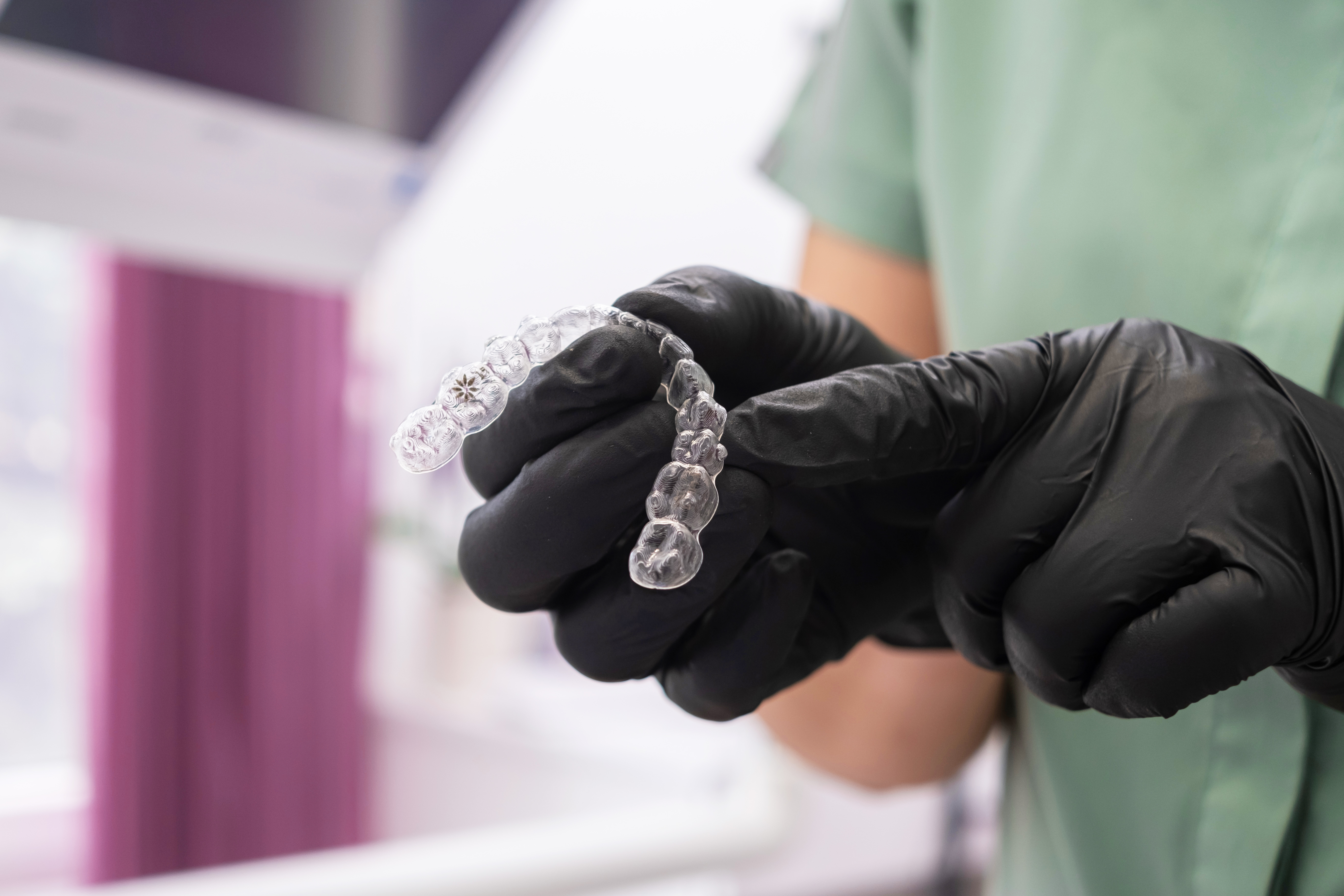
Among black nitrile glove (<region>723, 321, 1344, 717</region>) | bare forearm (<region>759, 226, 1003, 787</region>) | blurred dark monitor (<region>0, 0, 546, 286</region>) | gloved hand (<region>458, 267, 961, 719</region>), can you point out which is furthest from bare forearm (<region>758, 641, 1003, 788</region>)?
blurred dark monitor (<region>0, 0, 546, 286</region>)

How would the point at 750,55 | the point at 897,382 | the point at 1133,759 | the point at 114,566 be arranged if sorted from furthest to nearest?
1. the point at 750,55
2. the point at 114,566
3. the point at 1133,759
4. the point at 897,382

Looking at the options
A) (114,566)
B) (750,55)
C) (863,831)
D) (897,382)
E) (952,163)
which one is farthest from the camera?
(750,55)

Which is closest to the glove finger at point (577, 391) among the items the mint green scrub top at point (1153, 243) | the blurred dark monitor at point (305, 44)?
the mint green scrub top at point (1153, 243)

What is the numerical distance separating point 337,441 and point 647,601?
4.02 ft

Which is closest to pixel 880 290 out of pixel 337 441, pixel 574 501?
pixel 574 501

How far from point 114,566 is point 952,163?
4.04ft

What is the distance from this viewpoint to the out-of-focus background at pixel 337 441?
0.71 metres

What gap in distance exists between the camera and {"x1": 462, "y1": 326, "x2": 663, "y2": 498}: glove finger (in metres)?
0.36

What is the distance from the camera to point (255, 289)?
1363mm

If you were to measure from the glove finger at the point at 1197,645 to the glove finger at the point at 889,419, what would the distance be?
100 millimetres

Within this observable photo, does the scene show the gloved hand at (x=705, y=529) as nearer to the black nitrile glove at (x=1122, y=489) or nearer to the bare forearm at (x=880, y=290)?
the black nitrile glove at (x=1122, y=489)

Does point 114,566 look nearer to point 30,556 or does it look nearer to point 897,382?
point 30,556

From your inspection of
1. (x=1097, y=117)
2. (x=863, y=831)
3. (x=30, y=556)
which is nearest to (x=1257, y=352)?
(x=1097, y=117)

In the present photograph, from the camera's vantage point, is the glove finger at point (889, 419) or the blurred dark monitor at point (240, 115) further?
the blurred dark monitor at point (240, 115)
